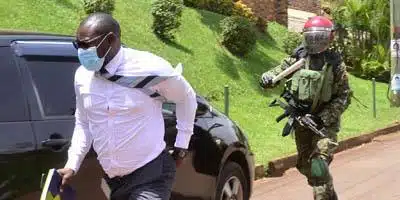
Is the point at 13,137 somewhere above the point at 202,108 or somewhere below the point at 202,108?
above

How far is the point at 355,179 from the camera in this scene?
9.81 m

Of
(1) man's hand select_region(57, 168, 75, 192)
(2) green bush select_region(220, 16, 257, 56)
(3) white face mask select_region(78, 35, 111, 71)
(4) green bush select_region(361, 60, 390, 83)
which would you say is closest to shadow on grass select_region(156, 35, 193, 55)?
(2) green bush select_region(220, 16, 257, 56)

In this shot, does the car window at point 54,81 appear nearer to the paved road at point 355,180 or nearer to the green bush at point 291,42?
the paved road at point 355,180

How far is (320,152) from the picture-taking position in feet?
20.6

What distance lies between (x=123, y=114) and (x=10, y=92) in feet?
3.07

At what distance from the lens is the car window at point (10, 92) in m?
4.34

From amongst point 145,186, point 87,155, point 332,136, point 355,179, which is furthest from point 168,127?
point 355,179

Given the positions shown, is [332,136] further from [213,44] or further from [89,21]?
[213,44]

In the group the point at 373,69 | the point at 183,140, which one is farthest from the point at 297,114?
the point at 373,69

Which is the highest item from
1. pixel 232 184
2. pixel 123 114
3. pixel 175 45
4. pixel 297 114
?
pixel 123 114

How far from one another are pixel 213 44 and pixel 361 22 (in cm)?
866

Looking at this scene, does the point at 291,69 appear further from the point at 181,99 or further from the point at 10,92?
the point at 10,92

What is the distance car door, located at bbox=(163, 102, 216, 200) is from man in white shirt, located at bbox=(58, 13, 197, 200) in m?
1.17

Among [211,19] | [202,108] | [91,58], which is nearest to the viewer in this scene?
[91,58]
